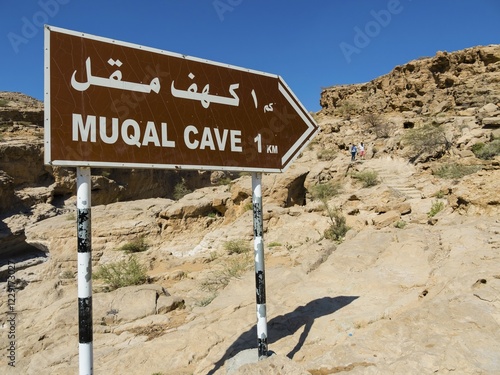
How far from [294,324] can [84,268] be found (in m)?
2.26

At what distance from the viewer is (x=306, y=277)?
5203mm

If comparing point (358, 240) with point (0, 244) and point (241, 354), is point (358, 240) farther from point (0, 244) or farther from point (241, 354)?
point (0, 244)

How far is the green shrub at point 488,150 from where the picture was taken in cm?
1295

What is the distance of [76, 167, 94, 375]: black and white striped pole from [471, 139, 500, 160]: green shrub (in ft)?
47.8

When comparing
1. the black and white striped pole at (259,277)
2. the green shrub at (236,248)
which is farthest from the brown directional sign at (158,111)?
the green shrub at (236,248)

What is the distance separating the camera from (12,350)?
457 centimetres

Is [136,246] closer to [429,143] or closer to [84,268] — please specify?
[84,268]

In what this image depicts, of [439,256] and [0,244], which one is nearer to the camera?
[439,256]

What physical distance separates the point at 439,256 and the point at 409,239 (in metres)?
0.98

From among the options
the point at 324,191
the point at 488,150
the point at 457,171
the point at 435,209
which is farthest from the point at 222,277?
the point at 488,150

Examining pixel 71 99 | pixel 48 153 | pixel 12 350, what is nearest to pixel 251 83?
pixel 71 99

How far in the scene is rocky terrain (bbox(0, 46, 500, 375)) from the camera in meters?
2.53

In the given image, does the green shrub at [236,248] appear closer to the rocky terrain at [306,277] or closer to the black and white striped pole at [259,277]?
the rocky terrain at [306,277]

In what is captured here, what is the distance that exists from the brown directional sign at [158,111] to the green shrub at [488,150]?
43.2 ft
